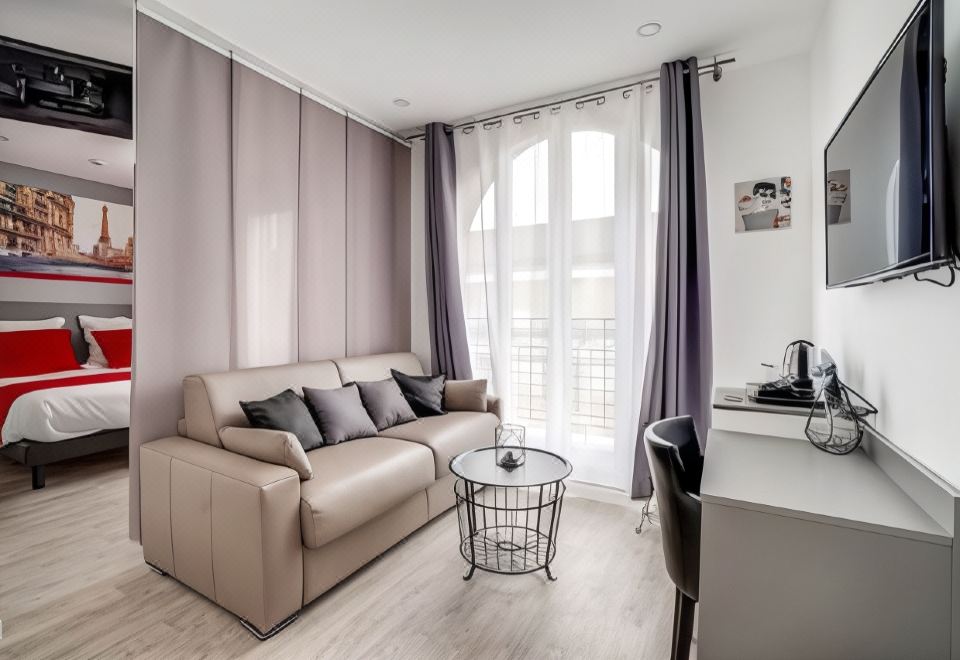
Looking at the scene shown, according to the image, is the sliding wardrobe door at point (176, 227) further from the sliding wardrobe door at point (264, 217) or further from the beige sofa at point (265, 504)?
the beige sofa at point (265, 504)

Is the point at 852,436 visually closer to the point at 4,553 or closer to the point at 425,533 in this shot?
the point at 425,533

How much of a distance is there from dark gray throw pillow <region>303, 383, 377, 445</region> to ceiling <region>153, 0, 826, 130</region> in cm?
203

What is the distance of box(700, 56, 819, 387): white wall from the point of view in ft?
9.28

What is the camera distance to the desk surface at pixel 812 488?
105cm

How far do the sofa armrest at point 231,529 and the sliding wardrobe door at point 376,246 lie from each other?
1688 millimetres

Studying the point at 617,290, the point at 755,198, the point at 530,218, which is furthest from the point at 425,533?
the point at 755,198

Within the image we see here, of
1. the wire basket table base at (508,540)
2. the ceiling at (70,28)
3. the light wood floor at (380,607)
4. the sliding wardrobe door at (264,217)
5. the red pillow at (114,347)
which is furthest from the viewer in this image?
the red pillow at (114,347)

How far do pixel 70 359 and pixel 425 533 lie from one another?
3.84 meters

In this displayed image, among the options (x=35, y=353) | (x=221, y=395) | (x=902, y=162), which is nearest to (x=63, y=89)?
(x=221, y=395)

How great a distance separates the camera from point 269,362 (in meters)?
3.04

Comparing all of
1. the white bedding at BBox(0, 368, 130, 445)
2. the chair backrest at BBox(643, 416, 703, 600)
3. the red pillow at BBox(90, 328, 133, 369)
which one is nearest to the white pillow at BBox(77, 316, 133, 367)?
the red pillow at BBox(90, 328, 133, 369)

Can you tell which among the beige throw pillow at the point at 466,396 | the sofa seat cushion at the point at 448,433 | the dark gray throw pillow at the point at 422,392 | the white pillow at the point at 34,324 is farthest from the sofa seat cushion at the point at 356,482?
the white pillow at the point at 34,324

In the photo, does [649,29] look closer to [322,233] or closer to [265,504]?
[322,233]

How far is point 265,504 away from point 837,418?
2.11 m
